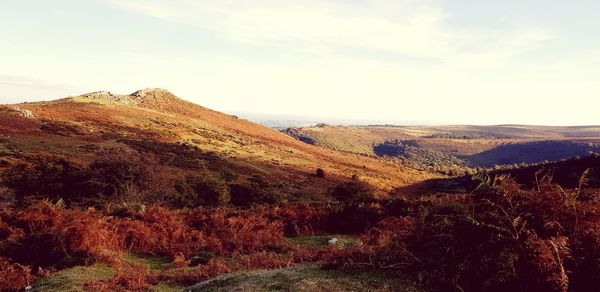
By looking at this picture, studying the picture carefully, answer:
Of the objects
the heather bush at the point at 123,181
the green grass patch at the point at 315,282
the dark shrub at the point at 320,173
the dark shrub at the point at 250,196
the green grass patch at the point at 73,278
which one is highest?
the green grass patch at the point at 315,282

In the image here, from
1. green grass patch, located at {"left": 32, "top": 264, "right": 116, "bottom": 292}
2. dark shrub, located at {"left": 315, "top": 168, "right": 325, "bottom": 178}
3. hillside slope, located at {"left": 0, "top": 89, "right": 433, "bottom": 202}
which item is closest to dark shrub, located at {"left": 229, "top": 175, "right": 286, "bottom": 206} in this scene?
hillside slope, located at {"left": 0, "top": 89, "right": 433, "bottom": 202}

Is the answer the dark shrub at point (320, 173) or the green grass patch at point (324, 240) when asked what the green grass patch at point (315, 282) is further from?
the dark shrub at point (320, 173)

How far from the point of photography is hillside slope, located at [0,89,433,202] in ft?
179

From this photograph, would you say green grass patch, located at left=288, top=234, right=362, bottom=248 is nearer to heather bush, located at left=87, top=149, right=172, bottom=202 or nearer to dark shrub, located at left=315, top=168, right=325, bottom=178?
heather bush, located at left=87, top=149, right=172, bottom=202

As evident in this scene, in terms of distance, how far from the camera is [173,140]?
257 feet

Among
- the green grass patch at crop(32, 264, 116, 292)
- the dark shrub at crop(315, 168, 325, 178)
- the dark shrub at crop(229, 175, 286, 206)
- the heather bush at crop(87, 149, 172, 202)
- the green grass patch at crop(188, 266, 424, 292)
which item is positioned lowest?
the dark shrub at crop(315, 168, 325, 178)

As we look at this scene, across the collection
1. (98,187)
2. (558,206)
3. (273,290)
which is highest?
(558,206)

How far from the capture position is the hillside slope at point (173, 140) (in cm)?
5444

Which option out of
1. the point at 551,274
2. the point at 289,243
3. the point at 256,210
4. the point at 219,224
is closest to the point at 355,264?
the point at 551,274

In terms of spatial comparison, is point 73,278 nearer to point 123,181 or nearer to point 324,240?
point 324,240

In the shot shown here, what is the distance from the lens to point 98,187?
31.2 meters

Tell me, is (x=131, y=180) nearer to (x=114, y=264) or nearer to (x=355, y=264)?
(x=114, y=264)

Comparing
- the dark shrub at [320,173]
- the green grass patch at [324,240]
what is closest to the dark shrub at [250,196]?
the green grass patch at [324,240]

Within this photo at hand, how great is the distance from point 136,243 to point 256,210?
21.5ft
